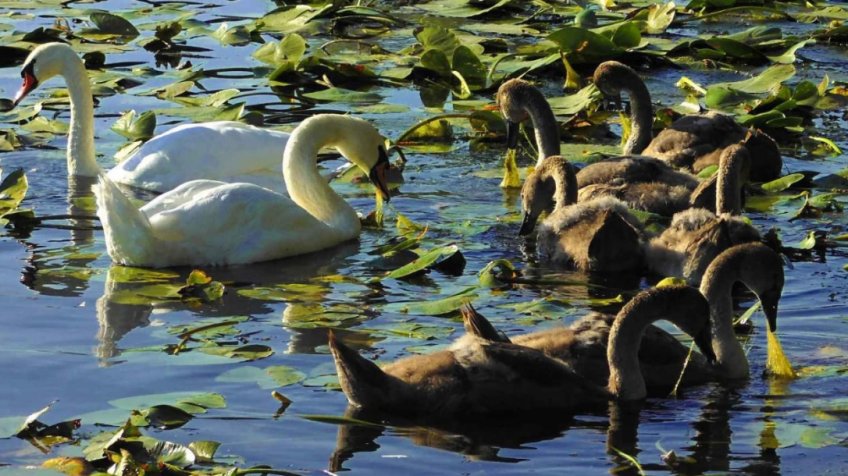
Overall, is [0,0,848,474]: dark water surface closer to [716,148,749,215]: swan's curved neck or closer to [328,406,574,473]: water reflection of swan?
[328,406,574,473]: water reflection of swan

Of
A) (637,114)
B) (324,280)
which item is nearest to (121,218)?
(324,280)

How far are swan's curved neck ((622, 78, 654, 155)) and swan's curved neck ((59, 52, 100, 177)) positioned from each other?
3707 millimetres

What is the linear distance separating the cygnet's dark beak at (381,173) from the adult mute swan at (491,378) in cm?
352

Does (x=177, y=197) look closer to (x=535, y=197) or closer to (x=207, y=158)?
(x=207, y=158)

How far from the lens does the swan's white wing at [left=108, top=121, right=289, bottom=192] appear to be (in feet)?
36.9

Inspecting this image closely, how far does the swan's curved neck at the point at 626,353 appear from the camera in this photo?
23.7 ft

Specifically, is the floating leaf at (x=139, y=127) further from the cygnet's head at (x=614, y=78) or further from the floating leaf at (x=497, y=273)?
the floating leaf at (x=497, y=273)

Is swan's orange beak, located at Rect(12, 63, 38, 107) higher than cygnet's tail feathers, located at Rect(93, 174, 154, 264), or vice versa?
swan's orange beak, located at Rect(12, 63, 38, 107)

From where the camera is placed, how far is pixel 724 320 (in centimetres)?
777

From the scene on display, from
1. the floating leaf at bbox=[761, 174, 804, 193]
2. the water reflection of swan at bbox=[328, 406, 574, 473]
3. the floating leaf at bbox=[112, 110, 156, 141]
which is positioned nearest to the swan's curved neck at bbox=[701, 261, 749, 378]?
the water reflection of swan at bbox=[328, 406, 574, 473]

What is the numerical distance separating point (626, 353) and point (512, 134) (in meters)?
4.62

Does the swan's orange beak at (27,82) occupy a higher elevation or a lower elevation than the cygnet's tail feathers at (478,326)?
higher

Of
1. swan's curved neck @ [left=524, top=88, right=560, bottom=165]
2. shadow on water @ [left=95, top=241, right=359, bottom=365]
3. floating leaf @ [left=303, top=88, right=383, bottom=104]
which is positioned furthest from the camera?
floating leaf @ [left=303, top=88, right=383, bottom=104]

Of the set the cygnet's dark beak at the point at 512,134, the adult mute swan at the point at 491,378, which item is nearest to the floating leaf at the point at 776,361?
the adult mute swan at the point at 491,378
